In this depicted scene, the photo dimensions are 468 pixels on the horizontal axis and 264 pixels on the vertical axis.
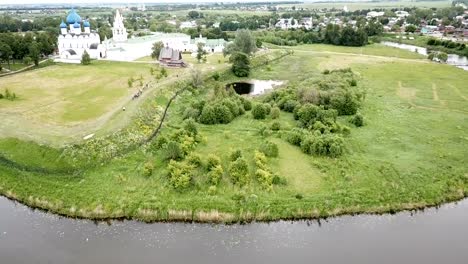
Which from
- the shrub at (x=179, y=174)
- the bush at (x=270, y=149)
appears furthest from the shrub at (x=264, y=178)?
the shrub at (x=179, y=174)

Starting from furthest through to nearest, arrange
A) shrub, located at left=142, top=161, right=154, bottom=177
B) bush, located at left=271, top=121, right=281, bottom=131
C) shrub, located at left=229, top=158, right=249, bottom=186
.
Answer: bush, located at left=271, top=121, right=281, bottom=131, shrub, located at left=142, top=161, right=154, bottom=177, shrub, located at left=229, top=158, right=249, bottom=186

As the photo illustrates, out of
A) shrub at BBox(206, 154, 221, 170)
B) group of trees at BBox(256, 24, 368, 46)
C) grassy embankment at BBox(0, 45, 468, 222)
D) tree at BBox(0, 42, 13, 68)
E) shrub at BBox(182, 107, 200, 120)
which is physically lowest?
grassy embankment at BBox(0, 45, 468, 222)

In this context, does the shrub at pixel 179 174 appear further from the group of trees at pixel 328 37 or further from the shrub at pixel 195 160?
the group of trees at pixel 328 37

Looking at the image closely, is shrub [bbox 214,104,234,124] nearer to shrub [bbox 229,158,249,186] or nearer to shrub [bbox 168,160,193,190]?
shrub [bbox 168,160,193,190]

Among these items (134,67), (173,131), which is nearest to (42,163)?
(173,131)

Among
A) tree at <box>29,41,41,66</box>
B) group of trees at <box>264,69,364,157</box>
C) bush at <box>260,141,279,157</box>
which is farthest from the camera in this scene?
tree at <box>29,41,41,66</box>

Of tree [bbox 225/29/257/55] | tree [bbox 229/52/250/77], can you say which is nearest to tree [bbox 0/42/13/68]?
tree [bbox 229/52/250/77]

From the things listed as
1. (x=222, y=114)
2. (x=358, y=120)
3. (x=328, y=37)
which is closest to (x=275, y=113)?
(x=222, y=114)
